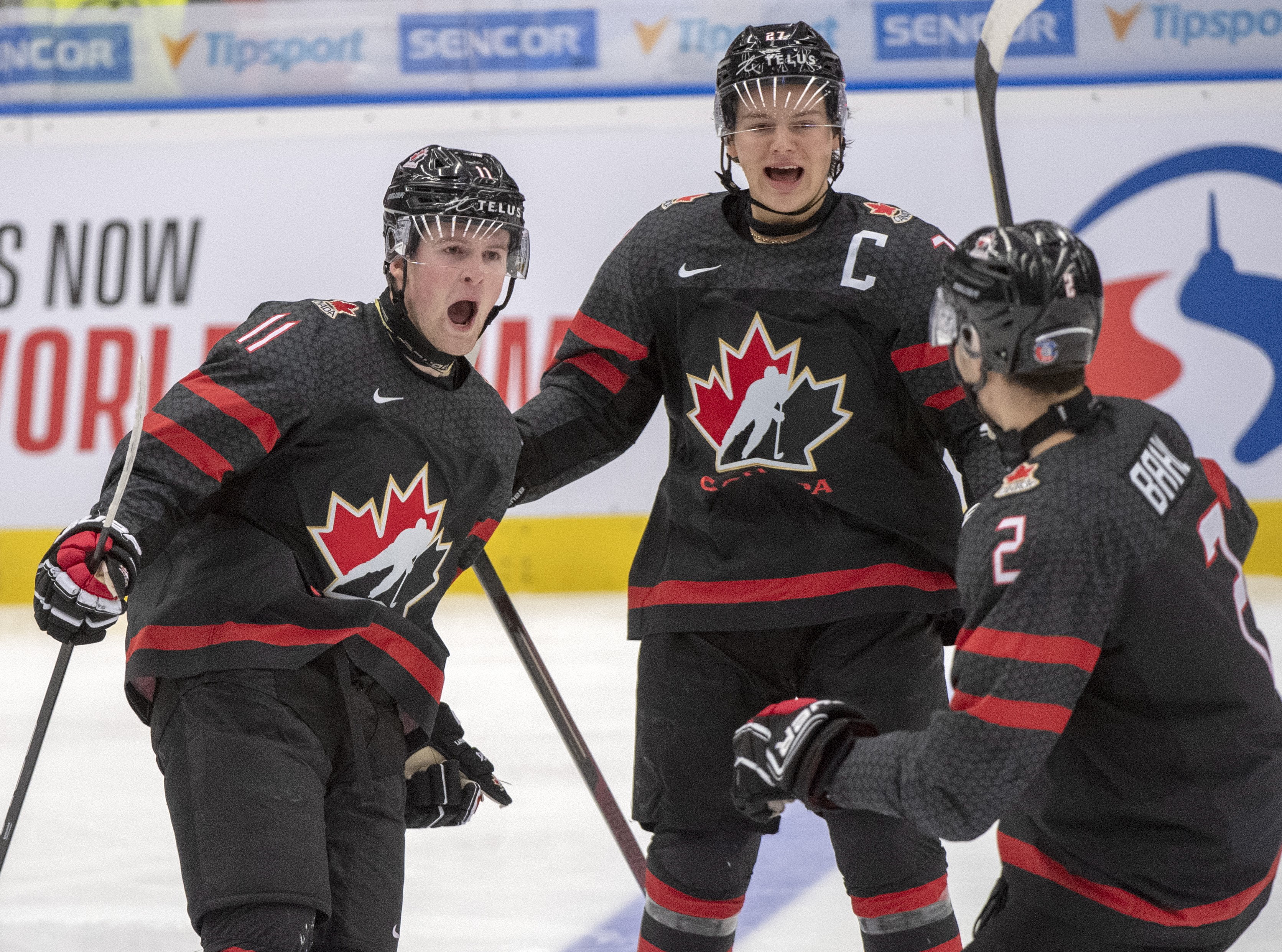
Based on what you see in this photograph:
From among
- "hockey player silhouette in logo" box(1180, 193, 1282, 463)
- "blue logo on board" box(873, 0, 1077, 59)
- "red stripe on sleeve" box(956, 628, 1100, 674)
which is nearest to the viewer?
"red stripe on sleeve" box(956, 628, 1100, 674)

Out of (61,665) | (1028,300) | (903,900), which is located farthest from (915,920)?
(61,665)

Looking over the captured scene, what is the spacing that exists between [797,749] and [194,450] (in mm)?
775

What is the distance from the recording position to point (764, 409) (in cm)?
196

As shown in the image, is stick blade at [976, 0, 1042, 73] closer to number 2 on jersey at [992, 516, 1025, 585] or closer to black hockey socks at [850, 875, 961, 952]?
number 2 on jersey at [992, 516, 1025, 585]

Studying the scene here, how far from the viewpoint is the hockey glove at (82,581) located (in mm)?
1656

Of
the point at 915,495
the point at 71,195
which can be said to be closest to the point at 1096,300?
the point at 915,495

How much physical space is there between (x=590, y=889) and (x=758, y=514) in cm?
100

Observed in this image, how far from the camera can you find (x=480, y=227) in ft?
6.29

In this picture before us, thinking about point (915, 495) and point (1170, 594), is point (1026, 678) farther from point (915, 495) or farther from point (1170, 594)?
point (915, 495)

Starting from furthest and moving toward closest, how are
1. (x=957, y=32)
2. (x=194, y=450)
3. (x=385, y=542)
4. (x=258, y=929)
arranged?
(x=957, y=32) < (x=385, y=542) < (x=194, y=450) < (x=258, y=929)

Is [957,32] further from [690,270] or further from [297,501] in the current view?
[297,501]

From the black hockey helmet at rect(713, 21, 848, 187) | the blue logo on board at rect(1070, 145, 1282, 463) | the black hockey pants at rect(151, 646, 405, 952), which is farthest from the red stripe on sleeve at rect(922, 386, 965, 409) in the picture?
the blue logo on board at rect(1070, 145, 1282, 463)

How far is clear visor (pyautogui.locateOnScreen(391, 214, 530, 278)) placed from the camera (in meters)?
1.91

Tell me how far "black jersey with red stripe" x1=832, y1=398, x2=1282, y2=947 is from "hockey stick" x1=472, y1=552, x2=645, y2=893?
1.01m
